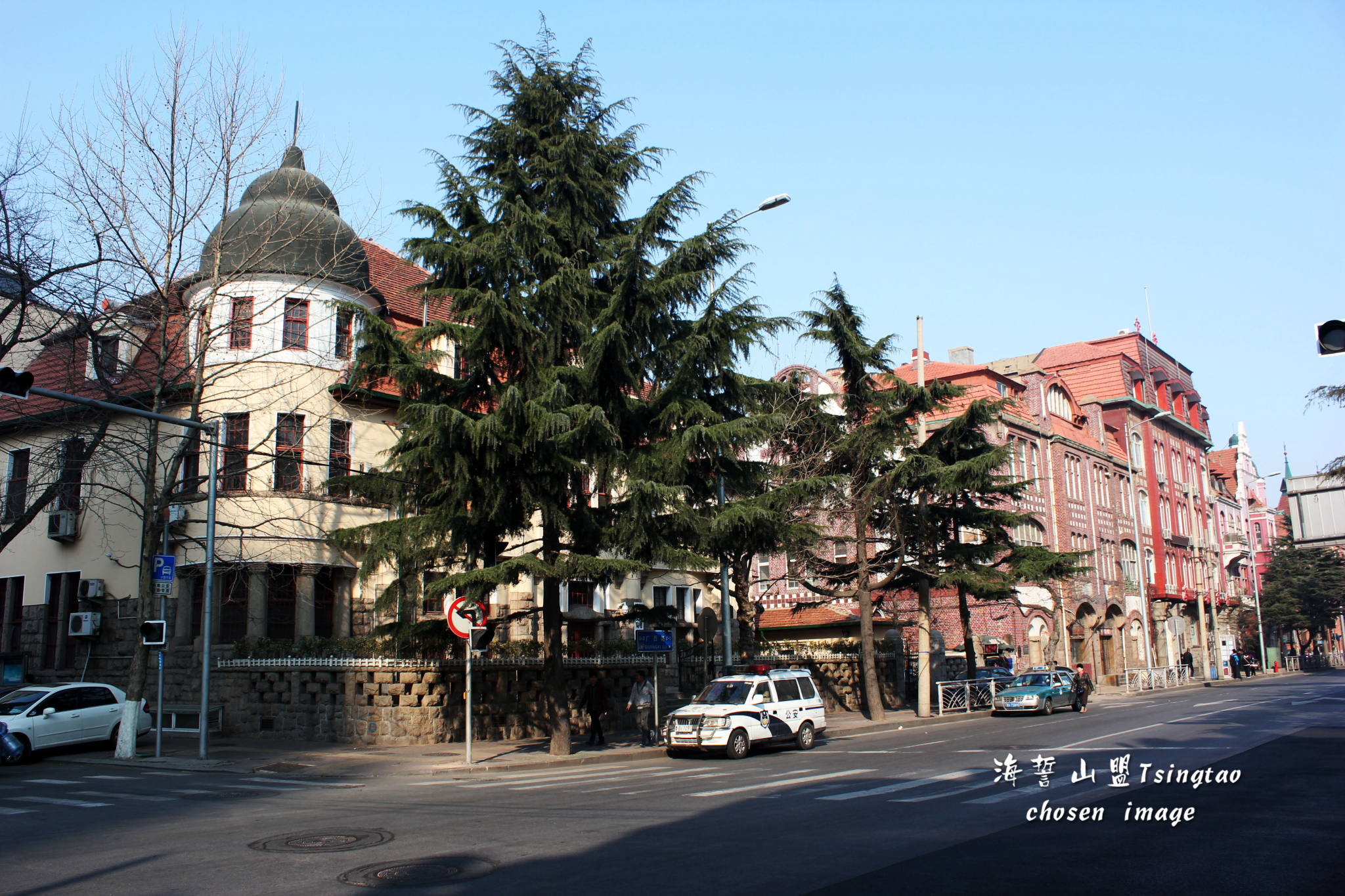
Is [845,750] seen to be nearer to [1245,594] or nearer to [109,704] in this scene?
[109,704]

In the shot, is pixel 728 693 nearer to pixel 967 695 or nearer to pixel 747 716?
pixel 747 716

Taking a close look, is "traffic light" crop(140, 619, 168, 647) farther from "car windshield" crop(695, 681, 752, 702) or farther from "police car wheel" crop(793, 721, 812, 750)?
"police car wheel" crop(793, 721, 812, 750)

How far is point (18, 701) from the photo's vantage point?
68.0ft

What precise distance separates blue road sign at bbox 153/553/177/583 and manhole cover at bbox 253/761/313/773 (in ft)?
14.9

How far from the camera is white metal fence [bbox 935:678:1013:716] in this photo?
3094 cm

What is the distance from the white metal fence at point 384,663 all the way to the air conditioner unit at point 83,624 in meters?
5.53

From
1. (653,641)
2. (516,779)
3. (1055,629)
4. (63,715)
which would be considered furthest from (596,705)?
(1055,629)

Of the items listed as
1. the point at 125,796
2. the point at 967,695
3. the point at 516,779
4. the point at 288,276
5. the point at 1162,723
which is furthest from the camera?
the point at 967,695

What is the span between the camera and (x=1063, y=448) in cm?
5238

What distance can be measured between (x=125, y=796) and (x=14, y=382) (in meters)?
6.04

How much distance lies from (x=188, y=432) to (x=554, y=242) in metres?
9.80

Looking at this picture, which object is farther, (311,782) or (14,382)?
(311,782)

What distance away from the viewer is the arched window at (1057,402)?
54062 millimetres

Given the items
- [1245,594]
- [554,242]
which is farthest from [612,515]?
[1245,594]
